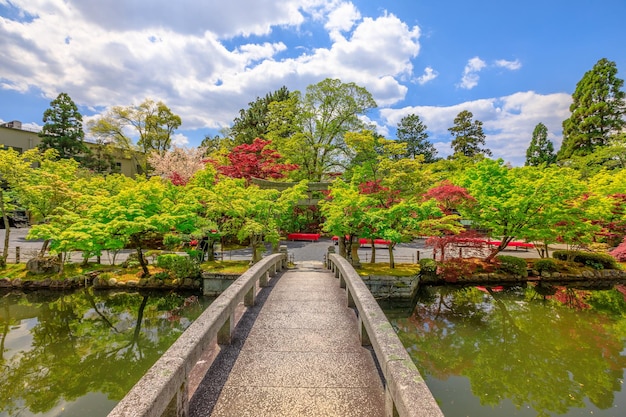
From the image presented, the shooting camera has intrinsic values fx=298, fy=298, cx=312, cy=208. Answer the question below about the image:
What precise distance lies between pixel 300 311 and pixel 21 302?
1331 centimetres

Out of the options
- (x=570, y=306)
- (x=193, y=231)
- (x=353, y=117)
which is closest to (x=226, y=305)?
(x=193, y=231)

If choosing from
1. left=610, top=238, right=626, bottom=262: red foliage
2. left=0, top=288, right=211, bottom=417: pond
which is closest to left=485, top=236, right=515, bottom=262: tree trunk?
left=610, top=238, right=626, bottom=262: red foliage

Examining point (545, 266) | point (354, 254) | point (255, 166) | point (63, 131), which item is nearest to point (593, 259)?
point (545, 266)

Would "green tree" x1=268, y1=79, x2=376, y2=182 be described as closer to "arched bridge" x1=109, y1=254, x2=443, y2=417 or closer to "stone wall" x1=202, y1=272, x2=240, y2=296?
"stone wall" x1=202, y1=272, x2=240, y2=296

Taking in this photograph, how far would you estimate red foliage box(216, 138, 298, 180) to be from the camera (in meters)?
21.7

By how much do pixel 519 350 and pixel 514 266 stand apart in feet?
27.4

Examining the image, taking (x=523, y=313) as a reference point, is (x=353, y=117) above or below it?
above

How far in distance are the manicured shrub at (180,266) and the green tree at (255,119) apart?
20.1 metres

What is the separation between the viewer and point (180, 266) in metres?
13.7

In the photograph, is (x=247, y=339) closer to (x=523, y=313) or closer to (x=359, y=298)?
(x=359, y=298)

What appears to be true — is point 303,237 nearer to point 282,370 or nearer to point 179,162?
point 179,162

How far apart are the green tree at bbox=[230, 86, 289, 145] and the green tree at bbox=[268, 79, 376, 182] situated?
6690 millimetres

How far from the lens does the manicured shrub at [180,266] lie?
13617mm

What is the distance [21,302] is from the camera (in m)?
12.0
